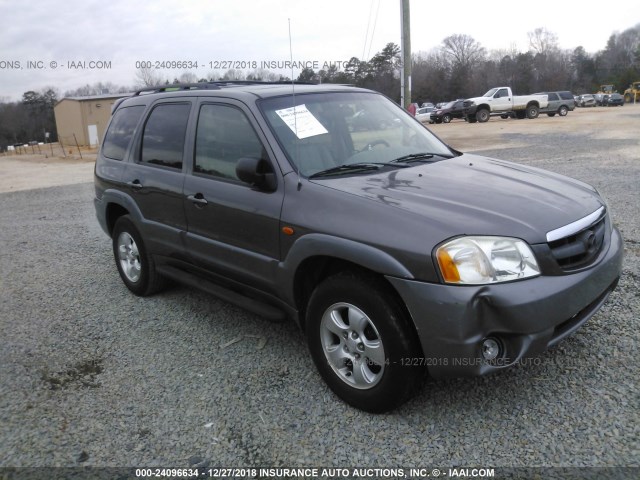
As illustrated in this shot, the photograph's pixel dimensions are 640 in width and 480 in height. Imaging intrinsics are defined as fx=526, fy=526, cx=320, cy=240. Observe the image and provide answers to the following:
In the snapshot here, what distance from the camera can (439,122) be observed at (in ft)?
125

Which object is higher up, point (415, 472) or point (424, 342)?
point (424, 342)

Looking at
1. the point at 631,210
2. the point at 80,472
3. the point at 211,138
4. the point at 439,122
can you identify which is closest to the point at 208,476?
the point at 80,472

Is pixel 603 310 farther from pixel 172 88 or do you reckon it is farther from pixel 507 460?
pixel 172 88

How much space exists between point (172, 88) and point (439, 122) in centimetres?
3558

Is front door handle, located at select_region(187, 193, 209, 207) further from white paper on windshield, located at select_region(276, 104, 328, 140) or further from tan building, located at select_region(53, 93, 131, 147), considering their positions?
tan building, located at select_region(53, 93, 131, 147)

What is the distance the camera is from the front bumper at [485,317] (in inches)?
97.9

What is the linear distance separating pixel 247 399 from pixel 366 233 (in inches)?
51.1

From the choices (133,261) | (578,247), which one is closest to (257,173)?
(578,247)

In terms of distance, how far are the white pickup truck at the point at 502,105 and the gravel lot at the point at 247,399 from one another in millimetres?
31404

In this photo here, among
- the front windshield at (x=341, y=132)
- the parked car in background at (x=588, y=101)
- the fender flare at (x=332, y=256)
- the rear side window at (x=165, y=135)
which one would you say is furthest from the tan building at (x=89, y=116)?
the fender flare at (x=332, y=256)

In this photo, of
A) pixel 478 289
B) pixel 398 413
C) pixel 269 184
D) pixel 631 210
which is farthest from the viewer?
pixel 631 210

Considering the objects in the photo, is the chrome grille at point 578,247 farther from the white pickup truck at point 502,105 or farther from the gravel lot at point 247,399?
the white pickup truck at point 502,105

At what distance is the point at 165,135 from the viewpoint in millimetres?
4391

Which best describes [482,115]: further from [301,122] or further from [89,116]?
[89,116]
